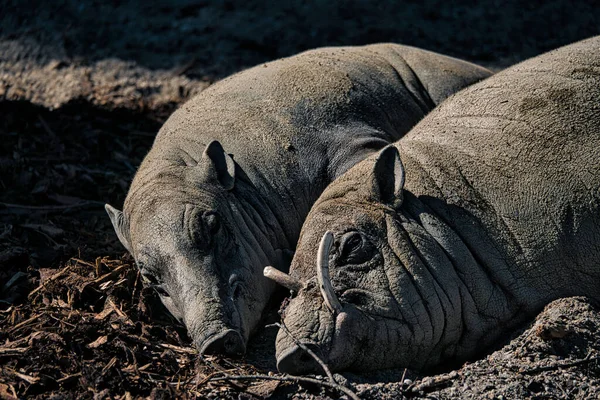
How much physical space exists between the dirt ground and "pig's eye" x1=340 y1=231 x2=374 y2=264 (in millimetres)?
552

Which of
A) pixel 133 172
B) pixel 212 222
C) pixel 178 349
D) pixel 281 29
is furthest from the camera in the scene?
pixel 281 29

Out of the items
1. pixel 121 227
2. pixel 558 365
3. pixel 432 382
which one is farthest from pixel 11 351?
pixel 558 365

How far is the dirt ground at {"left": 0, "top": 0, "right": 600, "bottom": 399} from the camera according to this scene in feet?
15.6

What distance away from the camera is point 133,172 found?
8.12m

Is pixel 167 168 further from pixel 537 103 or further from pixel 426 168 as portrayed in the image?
pixel 537 103

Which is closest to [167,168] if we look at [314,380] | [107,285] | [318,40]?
[107,285]

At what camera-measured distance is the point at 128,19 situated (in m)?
9.81

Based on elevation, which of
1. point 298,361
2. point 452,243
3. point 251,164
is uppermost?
point 452,243

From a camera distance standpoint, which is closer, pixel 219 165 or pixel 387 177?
pixel 387 177

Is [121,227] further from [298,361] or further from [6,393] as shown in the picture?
[298,361]

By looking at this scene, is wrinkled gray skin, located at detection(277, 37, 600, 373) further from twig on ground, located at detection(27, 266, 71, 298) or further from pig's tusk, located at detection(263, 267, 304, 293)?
twig on ground, located at detection(27, 266, 71, 298)

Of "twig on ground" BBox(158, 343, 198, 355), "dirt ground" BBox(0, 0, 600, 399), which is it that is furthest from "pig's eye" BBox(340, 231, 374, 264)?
"twig on ground" BBox(158, 343, 198, 355)

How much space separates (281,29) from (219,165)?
3.56 metres

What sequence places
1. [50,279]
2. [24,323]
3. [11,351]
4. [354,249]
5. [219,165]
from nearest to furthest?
[354,249]
[11,351]
[24,323]
[219,165]
[50,279]
